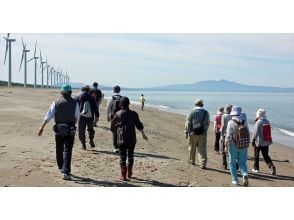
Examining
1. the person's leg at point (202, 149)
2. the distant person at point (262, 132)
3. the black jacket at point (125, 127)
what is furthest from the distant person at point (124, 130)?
the distant person at point (262, 132)

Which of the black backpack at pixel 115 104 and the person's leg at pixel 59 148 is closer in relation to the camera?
the person's leg at pixel 59 148

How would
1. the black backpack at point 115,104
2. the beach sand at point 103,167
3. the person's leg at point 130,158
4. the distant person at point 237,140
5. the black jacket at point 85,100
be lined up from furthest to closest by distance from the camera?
the black jacket at point 85,100
the black backpack at point 115,104
the distant person at point 237,140
the person's leg at point 130,158
the beach sand at point 103,167

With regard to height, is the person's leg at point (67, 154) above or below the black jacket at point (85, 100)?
below

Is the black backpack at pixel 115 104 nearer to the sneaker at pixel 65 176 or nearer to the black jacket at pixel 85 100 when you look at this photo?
the black jacket at pixel 85 100

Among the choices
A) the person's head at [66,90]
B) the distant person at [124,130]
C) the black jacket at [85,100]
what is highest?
the person's head at [66,90]

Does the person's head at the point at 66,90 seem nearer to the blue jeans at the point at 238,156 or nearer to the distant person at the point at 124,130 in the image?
the distant person at the point at 124,130

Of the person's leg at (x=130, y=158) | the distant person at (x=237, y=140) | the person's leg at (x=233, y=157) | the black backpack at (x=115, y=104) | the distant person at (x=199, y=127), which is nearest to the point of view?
the person's leg at (x=130, y=158)

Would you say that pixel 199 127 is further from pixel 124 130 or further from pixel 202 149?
pixel 124 130

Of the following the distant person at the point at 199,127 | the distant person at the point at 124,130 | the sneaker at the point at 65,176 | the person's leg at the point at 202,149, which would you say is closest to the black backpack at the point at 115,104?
the distant person at the point at 199,127

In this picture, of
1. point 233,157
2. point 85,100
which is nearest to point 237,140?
point 233,157

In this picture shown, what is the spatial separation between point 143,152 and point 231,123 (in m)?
4.34

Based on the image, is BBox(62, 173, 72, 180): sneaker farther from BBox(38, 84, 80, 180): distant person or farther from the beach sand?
the beach sand

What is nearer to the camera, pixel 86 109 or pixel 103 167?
pixel 103 167

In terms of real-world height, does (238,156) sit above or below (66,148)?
below
